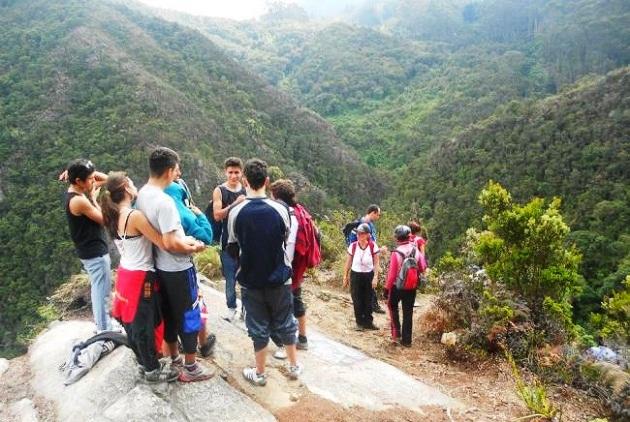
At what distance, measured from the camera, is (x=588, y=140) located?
44688 millimetres

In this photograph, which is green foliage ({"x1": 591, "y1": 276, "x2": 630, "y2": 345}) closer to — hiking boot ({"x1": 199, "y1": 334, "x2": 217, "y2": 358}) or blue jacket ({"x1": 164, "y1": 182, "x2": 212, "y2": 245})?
hiking boot ({"x1": 199, "y1": 334, "x2": 217, "y2": 358})

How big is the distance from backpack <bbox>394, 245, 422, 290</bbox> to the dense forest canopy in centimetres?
1413

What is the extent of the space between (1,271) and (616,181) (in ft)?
149

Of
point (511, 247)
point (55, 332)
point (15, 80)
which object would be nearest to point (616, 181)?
point (511, 247)

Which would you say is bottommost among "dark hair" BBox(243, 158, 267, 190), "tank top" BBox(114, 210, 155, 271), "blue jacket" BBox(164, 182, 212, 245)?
"tank top" BBox(114, 210, 155, 271)

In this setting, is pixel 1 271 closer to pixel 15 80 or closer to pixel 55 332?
pixel 15 80

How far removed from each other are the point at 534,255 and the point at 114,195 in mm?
4083

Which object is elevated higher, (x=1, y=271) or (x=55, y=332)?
(x=55, y=332)

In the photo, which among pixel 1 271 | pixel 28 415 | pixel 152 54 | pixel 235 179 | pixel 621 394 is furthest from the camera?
pixel 152 54

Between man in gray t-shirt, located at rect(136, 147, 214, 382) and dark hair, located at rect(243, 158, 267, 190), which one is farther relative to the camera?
dark hair, located at rect(243, 158, 267, 190)

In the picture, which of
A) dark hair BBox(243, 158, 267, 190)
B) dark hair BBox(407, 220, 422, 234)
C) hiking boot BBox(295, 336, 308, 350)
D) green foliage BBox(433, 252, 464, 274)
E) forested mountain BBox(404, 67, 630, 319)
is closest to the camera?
dark hair BBox(243, 158, 267, 190)

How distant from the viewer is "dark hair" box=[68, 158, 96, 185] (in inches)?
140

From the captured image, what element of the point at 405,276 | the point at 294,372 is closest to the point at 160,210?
the point at 294,372

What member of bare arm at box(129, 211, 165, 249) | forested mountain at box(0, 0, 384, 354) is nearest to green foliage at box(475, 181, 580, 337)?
bare arm at box(129, 211, 165, 249)
